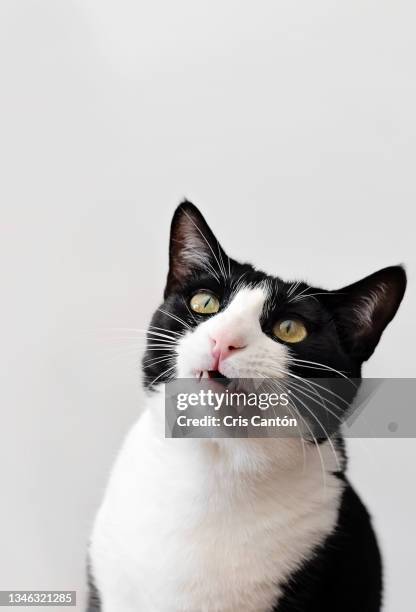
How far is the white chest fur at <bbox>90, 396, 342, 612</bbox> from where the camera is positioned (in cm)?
82

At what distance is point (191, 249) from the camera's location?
0.94 m

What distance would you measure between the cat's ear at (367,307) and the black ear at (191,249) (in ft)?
0.54

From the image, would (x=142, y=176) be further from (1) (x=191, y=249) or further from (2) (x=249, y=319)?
(2) (x=249, y=319)

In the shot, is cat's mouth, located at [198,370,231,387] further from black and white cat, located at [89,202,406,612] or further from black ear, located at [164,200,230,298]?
black ear, located at [164,200,230,298]

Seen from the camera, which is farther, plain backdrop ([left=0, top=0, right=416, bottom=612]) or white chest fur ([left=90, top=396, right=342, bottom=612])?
plain backdrop ([left=0, top=0, right=416, bottom=612])

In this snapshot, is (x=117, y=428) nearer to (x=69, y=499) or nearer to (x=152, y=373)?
(x=69, y=499)

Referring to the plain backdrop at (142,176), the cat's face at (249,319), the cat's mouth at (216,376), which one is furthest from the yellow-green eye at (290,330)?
the plain backdrop at (142,176)

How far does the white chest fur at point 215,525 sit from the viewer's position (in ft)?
2.69

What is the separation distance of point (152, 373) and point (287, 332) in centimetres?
20

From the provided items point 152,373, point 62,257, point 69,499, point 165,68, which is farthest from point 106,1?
point 69,499

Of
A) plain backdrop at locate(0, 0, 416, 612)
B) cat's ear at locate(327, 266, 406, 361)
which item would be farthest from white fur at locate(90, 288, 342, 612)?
plain backdrop at locate(0, 0, 416, 612)
